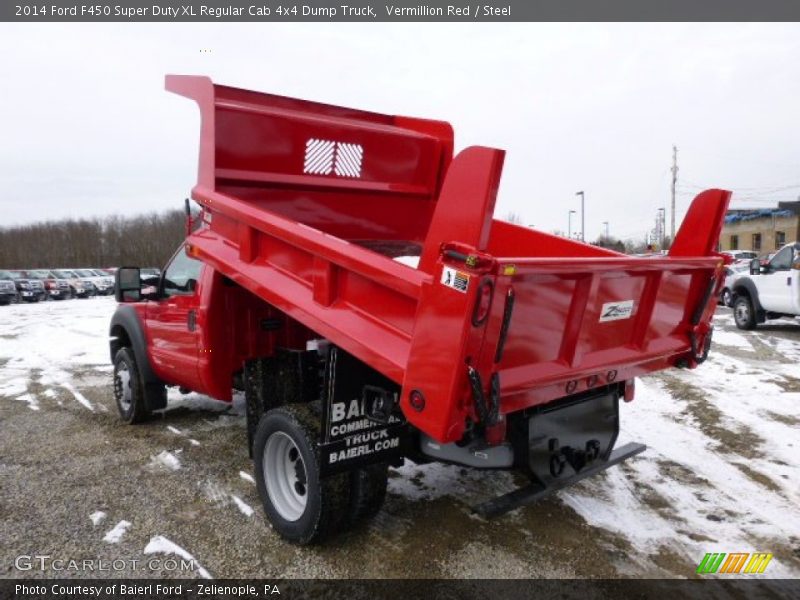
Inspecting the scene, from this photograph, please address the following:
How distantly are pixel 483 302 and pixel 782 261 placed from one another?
1172 centimetres

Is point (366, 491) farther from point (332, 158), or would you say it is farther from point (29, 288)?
point (29, 288)

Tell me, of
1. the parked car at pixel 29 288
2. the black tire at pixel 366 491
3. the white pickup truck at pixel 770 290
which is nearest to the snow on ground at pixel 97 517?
the black tire at pixel 366 491

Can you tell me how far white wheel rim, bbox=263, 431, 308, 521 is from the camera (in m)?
3.51

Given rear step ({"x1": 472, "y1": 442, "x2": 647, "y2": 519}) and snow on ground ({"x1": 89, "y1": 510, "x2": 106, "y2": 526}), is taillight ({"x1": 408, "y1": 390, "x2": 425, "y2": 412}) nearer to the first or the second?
rear step ({"x1": 472, "y1": 442, "x2": 647, "y2": 519})

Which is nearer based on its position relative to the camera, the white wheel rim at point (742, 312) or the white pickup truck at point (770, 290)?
the white pickup truck at point (770, 290)

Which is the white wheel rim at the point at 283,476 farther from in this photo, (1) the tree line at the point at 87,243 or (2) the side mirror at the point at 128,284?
(1) the tree line at the point at 87,243

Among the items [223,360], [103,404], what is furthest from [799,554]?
[103,404]

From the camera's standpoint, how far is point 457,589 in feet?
9.62

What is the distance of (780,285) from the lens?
1144 centimetres

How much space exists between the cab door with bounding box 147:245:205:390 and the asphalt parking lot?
0.72m

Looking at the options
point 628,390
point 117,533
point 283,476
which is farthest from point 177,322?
point 628,390

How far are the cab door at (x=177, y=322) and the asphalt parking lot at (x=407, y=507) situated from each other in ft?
2.38

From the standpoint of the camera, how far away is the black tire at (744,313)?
1213cm

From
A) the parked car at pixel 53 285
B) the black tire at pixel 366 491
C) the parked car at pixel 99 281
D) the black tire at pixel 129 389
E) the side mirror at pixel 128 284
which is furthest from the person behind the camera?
the parked car at pixel 99 281
